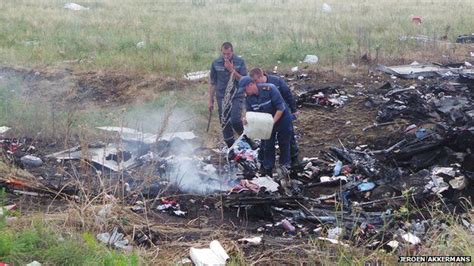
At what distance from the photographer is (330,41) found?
15.2 metres

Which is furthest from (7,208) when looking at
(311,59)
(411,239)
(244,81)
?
(311,59)

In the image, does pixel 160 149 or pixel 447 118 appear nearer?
pixel 160 149

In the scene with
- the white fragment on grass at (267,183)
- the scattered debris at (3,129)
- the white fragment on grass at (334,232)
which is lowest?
the white fragment on grass at (267,183)

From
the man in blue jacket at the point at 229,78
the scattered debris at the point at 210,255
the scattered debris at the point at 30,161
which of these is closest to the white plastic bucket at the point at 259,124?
the man in blue jacket at the point at 229,78

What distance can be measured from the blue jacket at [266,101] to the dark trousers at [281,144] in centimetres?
15

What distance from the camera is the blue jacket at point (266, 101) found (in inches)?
287

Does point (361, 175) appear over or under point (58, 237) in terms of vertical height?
under

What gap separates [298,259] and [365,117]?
6.04 m

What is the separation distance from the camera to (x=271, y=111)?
746cm

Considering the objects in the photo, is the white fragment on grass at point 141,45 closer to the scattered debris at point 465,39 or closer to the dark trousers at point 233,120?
the dark trousers at point 233,120

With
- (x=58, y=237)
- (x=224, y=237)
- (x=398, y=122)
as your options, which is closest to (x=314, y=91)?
(x=398, y=122)

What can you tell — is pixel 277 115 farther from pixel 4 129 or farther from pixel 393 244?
pixel 4 129

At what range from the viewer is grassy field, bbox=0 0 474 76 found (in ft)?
44.3

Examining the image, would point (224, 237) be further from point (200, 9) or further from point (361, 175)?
point (200, 9)
